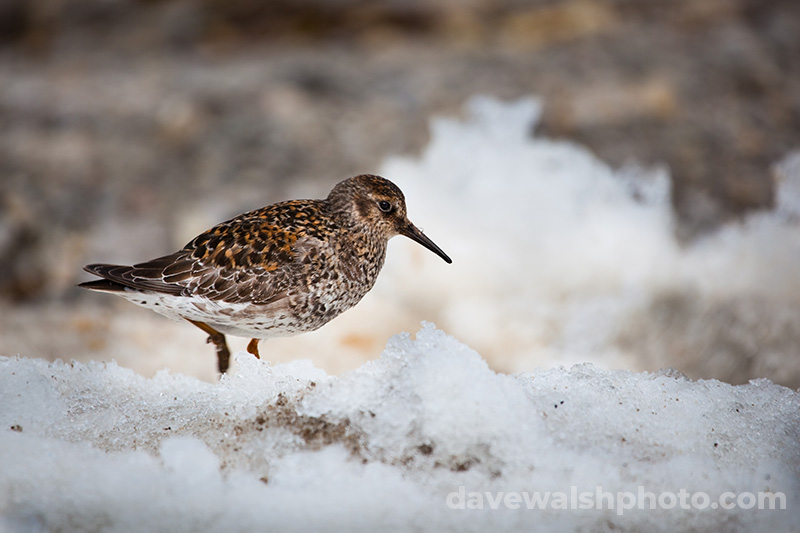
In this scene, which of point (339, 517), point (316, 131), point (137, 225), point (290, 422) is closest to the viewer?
point (339, 517)

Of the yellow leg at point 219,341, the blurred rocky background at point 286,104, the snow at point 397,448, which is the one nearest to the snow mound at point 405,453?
the snow at point 397,448

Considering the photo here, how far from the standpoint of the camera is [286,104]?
5902 mm

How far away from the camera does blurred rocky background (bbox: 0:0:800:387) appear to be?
490 cm

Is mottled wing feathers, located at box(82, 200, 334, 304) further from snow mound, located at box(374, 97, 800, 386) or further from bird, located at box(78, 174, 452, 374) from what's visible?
snow mound, located at box(374, 97, 800, 386)

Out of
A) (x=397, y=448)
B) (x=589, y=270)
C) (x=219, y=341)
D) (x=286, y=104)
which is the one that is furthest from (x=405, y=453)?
(x=286, y=104)

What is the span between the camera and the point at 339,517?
1.67m

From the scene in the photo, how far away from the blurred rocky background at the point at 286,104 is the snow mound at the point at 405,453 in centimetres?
222

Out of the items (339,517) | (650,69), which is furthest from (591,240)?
(339,517)

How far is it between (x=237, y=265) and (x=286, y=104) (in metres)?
3.59

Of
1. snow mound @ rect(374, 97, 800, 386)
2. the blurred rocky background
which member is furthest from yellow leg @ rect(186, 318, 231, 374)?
snow mound @ rect(374, 97, 800, 386)

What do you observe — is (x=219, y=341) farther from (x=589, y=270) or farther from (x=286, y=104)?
(x=286, y=104)

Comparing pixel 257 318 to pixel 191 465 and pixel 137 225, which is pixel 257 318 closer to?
pixel 191 465

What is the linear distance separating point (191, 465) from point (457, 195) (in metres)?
3.28

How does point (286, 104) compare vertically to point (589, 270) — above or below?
above
